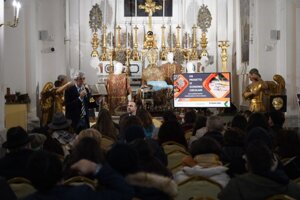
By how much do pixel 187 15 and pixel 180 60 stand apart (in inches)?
89.6

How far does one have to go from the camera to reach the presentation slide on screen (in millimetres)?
14281

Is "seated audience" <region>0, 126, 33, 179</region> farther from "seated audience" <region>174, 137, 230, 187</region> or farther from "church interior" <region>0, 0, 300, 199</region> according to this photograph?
"church interior" <region>0, 0, 300, 199</region>

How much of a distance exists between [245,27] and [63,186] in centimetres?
1617

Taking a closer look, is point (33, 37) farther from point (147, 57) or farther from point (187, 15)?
point (187, 15)

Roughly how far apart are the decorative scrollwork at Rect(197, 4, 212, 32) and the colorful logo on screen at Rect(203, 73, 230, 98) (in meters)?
8.11

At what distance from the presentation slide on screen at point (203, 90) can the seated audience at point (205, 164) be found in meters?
9.09

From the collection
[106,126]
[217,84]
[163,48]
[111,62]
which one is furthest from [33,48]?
[106,126]

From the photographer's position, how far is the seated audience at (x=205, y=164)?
4.87 metres

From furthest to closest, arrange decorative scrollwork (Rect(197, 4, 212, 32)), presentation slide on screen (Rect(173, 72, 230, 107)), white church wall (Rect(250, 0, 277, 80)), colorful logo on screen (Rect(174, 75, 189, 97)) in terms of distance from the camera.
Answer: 1. decorative scrollwork (Rect(197, 4, 212, 32))
2. white church wall (Rect(250, 0, 277, 80))
3. colorful logo on screen (Rect(174, 75, 189, 97))
4. presentation slide on screen (Rect(173, 72, 230, 107))

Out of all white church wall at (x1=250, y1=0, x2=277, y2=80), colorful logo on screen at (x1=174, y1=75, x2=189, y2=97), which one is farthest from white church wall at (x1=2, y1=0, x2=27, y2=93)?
white church wall at (x1=250, y1=0, x2=277, y2=80)

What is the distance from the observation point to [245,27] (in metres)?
18.8

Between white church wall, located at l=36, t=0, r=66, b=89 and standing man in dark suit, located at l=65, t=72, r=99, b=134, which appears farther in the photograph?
white church wall, located at l=36, t=0, r=66, b=89

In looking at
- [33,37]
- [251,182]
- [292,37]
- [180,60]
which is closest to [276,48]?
[292,37]

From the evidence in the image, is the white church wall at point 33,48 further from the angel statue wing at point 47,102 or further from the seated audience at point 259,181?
the seated audience at point 259,181
